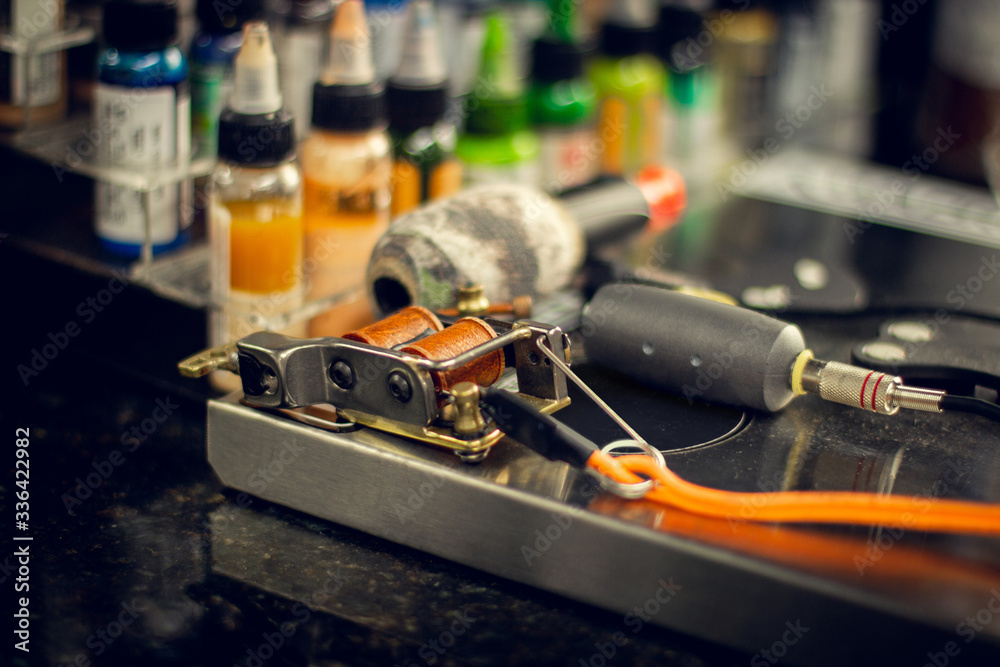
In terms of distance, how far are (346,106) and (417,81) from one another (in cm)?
10

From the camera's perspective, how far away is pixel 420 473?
1.89ft

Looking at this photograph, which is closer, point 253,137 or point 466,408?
point 466,408

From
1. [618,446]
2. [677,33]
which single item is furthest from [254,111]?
[677,33]

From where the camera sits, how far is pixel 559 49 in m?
1.03

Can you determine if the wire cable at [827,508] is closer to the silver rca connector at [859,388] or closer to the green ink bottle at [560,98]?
the silver rca connector at [859,388]

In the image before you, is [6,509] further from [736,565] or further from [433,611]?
[736,565]

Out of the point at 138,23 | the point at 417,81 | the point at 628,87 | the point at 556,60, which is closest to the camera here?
the point at 138,23

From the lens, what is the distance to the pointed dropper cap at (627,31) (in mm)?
1127

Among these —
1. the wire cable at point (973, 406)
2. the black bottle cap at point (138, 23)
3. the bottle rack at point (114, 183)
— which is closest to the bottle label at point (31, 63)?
the bottle rack at point (114, 183)

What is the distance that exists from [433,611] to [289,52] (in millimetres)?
579

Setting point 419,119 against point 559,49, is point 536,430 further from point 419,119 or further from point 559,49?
point 559,49

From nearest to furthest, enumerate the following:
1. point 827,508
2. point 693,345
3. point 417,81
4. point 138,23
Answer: point 827,508 → point 693,345 → point 138,23 → point 417,81

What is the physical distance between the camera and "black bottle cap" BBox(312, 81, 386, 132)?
803 mm

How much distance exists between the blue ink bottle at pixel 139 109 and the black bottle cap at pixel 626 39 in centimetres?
49
